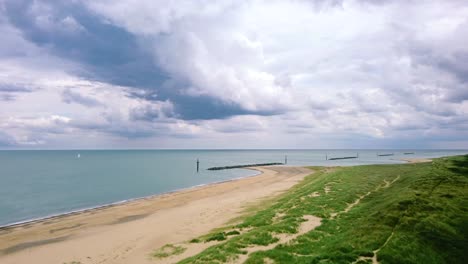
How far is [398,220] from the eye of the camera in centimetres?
1634

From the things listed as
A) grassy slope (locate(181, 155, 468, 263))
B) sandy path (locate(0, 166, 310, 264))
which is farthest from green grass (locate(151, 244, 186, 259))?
grassy slope (locate(181, 155, 468, 263))

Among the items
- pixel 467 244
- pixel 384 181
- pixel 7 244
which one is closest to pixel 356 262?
pixel 467 244

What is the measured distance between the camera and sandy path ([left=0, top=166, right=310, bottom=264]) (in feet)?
59.5

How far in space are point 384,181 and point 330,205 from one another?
16287mm

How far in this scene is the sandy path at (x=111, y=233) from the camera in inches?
714

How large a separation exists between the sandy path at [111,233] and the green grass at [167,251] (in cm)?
45

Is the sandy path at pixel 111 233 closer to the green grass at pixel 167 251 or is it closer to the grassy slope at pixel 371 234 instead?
the green grass at pixel 167 251

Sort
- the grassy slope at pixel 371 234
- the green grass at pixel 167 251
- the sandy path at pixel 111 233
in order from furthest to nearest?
the sandy path at pixel 111 233
the green grass at pixel 167 251
the grassy slope at pixel 371 234

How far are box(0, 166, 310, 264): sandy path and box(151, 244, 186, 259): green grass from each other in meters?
0.45

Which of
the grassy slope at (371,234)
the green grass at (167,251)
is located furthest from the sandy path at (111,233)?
the grassy slope at (371,234)

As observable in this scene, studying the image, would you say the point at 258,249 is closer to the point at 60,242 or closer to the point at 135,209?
the point at 60,242

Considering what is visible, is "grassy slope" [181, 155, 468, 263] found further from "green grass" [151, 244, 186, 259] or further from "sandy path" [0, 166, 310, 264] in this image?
"sandy path" [0, 166, 310, 264]

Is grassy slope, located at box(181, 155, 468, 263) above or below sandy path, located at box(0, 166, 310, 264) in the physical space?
above

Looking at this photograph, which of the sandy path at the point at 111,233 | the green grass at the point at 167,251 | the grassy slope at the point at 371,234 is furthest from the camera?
the sandy path at the point at 111,233
